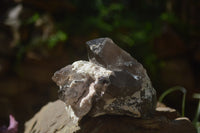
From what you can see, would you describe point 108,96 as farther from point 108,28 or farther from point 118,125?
point 108,28

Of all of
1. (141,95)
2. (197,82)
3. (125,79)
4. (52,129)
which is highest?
(125,79)

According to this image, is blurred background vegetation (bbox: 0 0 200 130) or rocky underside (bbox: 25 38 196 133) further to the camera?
blurred background vegetation (bbox: 0 0 200 130)

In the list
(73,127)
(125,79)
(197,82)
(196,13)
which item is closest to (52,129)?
(73,127)

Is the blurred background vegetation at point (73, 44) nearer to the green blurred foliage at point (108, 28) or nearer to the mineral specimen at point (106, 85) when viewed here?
the green blurred foliage at point (108, 28)

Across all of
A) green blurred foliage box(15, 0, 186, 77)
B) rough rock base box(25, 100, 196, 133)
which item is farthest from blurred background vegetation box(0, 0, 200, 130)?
rough rock base box(25, 100, 196, 133)

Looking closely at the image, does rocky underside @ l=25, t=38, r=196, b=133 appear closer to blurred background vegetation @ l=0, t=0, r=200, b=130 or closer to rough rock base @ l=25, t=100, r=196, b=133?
rough rock base @ l=25, t=100, r=196, b=133

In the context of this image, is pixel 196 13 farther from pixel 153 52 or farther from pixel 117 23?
pixel 117 23
